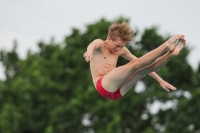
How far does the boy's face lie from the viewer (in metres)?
13.9

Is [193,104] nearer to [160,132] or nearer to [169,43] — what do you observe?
[160,132]

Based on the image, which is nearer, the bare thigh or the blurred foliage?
the bare thigh

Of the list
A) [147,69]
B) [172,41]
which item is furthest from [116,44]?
[172,41]

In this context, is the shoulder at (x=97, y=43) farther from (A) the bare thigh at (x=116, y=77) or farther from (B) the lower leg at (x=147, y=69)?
(B) the lower leg at (x=147, y=69)

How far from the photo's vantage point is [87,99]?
41.0 meters

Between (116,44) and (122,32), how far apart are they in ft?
0.95

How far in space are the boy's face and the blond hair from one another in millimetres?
64

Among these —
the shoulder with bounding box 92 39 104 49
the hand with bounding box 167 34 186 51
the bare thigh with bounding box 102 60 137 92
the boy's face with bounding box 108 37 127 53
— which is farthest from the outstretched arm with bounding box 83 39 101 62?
the hand with bounding box 167 34 186 51

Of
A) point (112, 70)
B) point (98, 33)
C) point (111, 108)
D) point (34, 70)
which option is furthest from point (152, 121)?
point (112, 70)

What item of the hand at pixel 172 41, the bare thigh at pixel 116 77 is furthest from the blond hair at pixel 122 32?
the hand at pixel 172 41

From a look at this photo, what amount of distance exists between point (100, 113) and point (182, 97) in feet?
19.4

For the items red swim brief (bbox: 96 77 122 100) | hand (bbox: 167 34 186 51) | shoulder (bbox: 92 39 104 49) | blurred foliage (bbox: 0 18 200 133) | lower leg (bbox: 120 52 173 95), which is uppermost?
blurred foliage (bbox: 0 18 200 133)

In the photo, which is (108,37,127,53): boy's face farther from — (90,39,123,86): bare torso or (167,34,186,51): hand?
(167,34,186,51): hand

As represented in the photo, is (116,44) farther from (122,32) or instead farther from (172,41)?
(172,41)
